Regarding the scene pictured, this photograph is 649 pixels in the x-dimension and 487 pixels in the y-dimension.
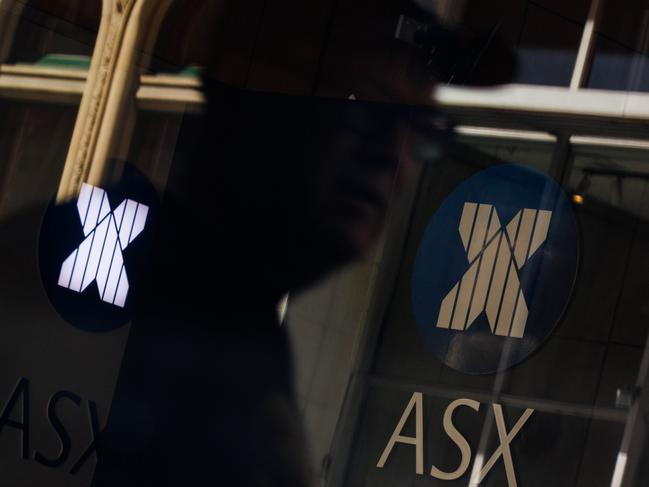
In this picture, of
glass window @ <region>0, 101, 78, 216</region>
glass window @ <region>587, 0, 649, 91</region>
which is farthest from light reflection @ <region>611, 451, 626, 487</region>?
glass window @ <region>0, 101, 78, 216</region>

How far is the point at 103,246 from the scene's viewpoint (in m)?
7.79

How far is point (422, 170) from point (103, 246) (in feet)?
7.56

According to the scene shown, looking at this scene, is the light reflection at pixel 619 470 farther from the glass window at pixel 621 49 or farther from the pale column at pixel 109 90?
the pale column at pixel 109 90

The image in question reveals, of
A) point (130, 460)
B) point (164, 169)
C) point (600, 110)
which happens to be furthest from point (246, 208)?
point (600, 110)

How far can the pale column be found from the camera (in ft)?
26.0

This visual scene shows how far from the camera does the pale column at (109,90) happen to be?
791cm

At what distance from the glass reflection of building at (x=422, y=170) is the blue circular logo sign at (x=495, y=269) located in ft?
0.24

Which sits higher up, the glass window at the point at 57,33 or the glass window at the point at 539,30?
the glass window at the point at 539,30

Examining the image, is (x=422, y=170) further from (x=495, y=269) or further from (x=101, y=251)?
(x=101, y=251)

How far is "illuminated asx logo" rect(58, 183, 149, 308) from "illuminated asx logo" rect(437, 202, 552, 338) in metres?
2.36

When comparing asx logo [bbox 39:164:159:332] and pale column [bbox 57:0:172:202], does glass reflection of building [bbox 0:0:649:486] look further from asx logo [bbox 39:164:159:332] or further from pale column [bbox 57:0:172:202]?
asx logo [bbox 39:164:159:332]

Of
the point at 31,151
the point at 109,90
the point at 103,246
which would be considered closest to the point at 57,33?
the point at 109,90

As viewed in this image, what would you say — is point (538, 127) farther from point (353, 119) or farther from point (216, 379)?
point (216, 379)

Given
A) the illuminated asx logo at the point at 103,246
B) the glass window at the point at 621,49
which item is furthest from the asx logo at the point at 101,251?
the glass window at the point at 621,49
